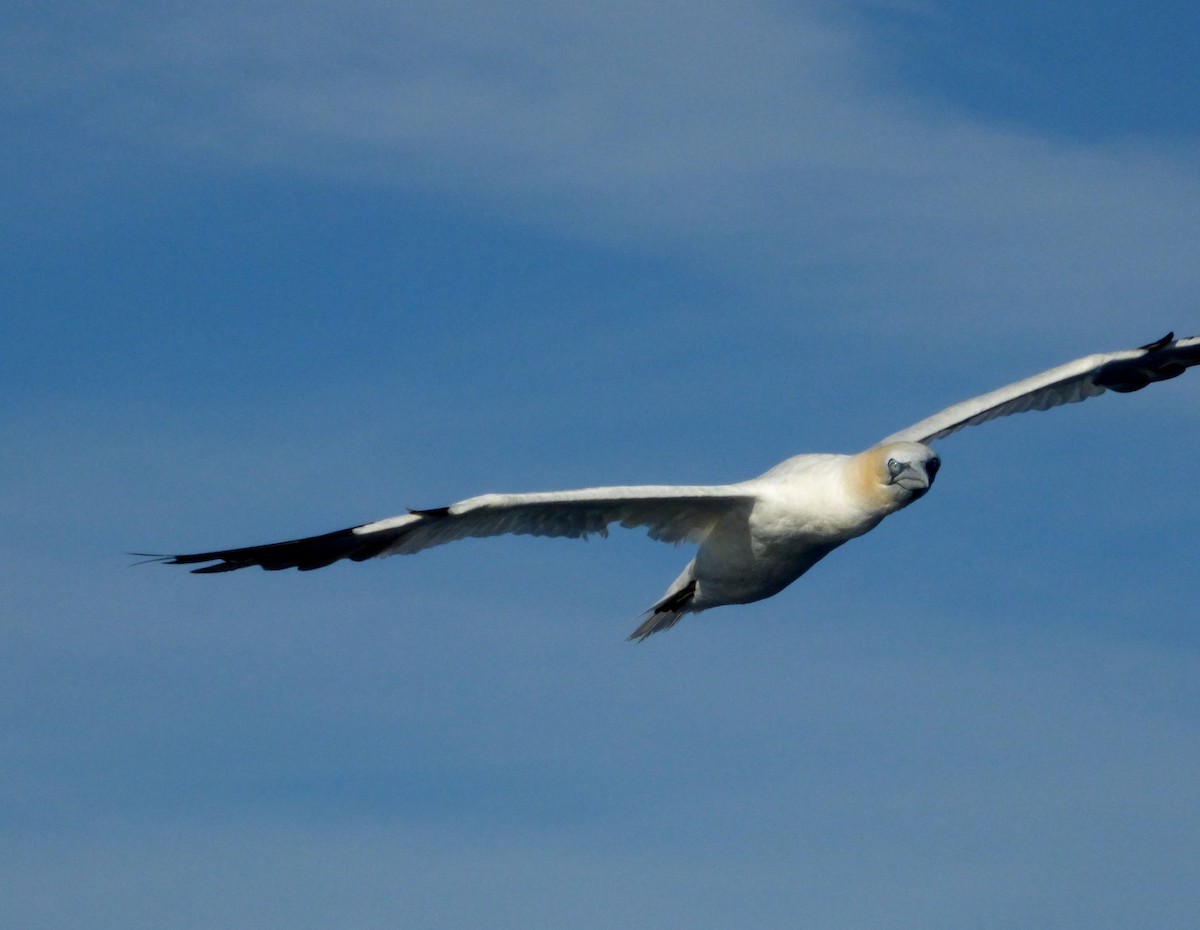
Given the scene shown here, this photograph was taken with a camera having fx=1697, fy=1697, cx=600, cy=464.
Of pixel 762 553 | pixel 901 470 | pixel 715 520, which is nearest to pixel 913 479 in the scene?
pixel 901 470

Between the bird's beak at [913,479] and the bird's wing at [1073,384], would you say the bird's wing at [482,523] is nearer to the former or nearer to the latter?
the bird's beak at [913,479]

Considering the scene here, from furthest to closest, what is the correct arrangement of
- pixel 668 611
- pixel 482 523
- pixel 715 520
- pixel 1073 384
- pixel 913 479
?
pixel 1073 384, pixel 668 611, pixel 715 520, pixel 482 523, pixel 913 479

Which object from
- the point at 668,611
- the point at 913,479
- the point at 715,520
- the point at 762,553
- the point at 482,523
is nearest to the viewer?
the point at 913,479

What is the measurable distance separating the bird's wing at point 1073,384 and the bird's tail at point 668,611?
286 centimetres

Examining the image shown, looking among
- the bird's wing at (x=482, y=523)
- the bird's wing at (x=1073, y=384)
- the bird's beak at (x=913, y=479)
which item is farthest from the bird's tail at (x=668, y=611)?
the bird's beak at (x=913, y=479)

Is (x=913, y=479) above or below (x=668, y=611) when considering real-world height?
above

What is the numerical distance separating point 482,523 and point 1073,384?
335 inches

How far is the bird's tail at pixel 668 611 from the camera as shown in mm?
19656

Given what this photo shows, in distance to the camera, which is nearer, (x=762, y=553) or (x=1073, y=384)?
(x=762, y=553)

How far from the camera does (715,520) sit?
18656mm

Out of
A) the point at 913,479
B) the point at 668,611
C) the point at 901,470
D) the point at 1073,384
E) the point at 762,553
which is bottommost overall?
the point at 668,611

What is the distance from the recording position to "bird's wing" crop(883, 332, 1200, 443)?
66.4ft

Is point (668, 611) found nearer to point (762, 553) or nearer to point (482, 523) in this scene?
point (762, 553)

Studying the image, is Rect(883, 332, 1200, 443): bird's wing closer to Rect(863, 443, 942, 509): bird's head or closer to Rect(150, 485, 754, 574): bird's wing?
Rect(863, 443, 942, 509): bird's head
